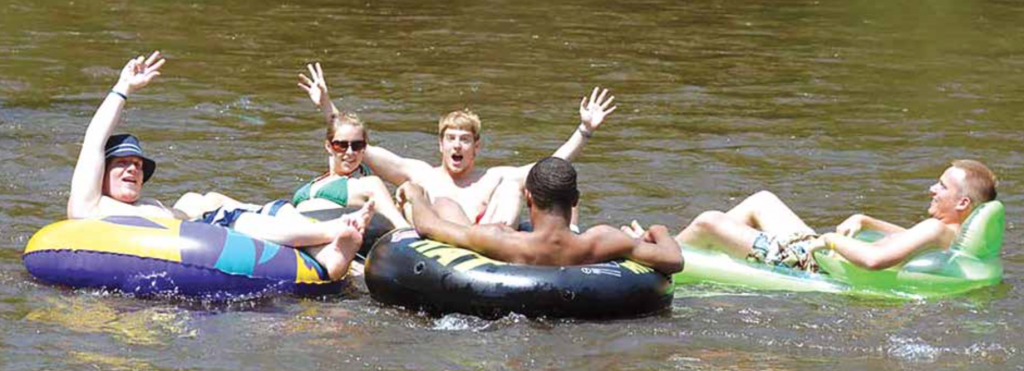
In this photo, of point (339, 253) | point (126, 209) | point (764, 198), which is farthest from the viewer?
point (764, 198)

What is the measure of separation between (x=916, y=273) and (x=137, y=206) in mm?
4083

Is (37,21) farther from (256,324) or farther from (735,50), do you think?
(256,324)

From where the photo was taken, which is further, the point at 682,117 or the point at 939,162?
the point at 682,117

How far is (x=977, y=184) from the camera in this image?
893 cm

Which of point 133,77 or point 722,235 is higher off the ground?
point 133,77

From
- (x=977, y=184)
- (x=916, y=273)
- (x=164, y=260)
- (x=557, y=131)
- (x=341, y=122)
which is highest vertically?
(x=341, y=122)

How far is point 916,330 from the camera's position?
8.10 meters

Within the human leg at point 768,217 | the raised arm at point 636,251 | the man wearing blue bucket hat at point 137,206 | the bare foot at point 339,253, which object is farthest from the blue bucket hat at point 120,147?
the human leg at point 768,217

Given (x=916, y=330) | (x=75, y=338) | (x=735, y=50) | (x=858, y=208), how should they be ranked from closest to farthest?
1. (x=75, y=338)
2. (x=916, y=330)
3. (x=858, y=208)
4. (x=735, y=50)

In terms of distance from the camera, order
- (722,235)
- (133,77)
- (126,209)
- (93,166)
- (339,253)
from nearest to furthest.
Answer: (339,253)
(93,166)
(126,209)
(133,77)
(722,235)

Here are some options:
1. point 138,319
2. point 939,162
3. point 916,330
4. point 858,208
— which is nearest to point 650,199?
point 858,208

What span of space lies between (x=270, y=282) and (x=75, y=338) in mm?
1118

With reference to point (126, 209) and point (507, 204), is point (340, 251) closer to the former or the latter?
point (507, 204)

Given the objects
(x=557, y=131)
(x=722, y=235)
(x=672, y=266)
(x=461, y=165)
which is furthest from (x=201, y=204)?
(x=557, y=131)
